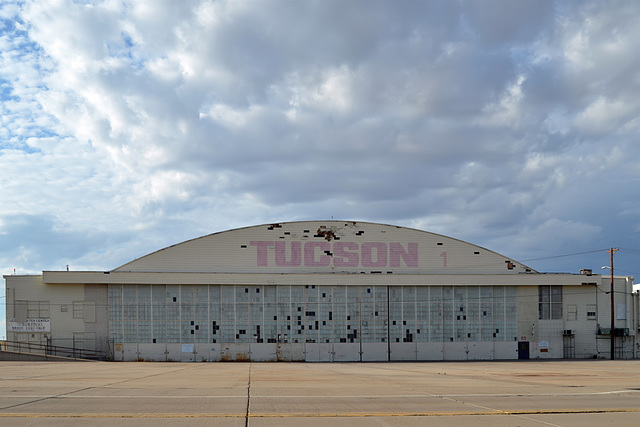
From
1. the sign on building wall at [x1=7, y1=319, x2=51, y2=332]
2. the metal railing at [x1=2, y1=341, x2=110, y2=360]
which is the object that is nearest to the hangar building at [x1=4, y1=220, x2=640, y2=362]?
the sign on building wall at [x1=7, y1=319, x2=51, y2=332]

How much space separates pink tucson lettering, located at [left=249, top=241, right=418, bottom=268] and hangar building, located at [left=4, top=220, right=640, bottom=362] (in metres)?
0.10

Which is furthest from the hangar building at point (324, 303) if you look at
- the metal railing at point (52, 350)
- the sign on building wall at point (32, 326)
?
the metal railing at point (52, 350)

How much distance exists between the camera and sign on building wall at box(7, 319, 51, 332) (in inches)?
2104

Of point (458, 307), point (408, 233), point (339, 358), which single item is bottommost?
point (339, 358)

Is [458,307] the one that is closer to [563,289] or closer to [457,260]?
[457,260]

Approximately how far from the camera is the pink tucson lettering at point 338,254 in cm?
5769

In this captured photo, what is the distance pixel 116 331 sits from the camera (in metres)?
53.8

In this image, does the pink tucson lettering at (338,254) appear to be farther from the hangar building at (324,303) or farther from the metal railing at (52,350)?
the metal railing at (52,350)

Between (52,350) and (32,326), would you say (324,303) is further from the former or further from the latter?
(32,326)

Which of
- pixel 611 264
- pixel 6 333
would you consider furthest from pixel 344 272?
pixel 6 333

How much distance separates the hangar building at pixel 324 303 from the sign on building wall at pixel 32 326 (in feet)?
0.30

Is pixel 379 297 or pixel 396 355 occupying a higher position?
pixel 379 297

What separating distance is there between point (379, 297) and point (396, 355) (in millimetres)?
→ 5684

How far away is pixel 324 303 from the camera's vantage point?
184ft
